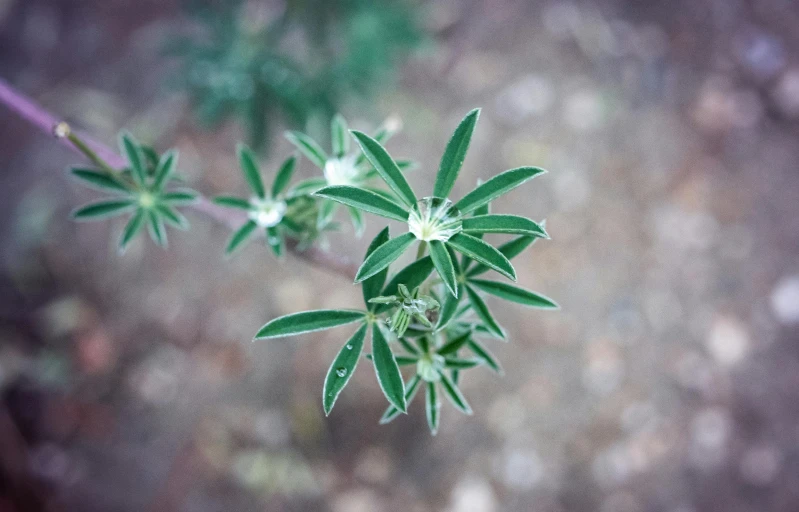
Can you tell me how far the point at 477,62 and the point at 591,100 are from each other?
0.56 m

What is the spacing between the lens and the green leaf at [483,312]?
2.90ft

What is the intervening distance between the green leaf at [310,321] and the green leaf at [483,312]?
20cm

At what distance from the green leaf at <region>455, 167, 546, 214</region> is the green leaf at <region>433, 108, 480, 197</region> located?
0.12 ft

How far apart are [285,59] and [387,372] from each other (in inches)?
58.3

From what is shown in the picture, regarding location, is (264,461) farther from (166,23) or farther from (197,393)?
(166,23)

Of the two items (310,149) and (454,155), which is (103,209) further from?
(454,155)

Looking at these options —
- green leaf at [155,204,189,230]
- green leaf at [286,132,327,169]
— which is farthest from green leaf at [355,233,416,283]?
green leaf at [155,204,189,230]

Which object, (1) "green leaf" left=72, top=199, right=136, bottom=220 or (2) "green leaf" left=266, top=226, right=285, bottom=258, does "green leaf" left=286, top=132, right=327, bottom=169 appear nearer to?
(2) "green leaf" left=266, top=226, right=285, bottom=258

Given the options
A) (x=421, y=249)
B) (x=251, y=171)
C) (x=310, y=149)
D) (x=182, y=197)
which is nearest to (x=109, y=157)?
(x=182, y=197)

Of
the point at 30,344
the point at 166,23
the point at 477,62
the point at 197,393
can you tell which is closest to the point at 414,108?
the point at 477,62

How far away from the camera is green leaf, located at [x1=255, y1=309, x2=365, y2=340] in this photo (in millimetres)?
801

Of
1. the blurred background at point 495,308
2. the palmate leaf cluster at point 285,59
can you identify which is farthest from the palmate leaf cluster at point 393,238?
Answer: the blurred background at point 495,308

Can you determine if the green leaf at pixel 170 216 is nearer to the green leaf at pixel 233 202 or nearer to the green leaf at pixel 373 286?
the green leaf at pixel 233 202

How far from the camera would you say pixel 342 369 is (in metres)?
0.81
